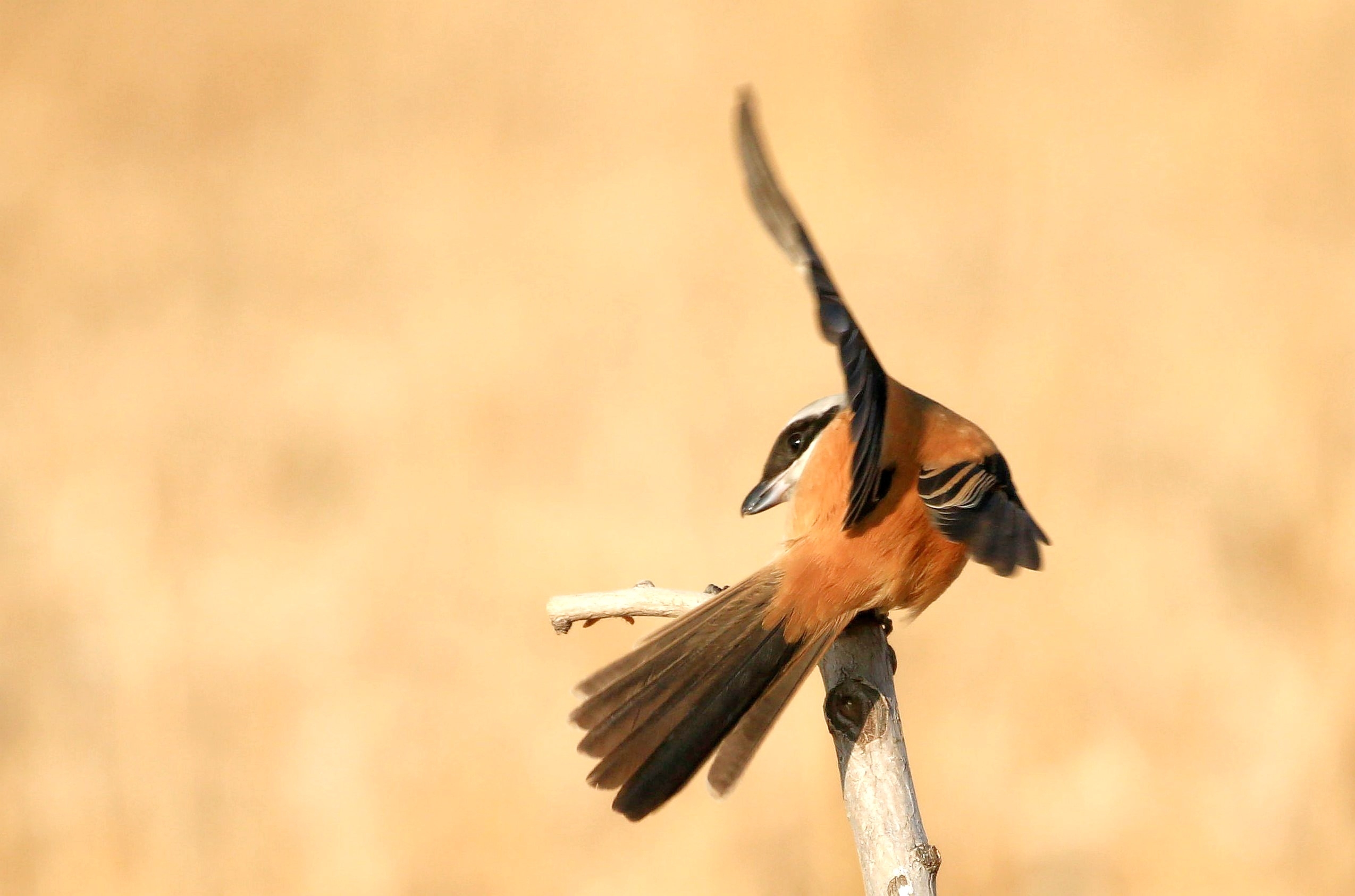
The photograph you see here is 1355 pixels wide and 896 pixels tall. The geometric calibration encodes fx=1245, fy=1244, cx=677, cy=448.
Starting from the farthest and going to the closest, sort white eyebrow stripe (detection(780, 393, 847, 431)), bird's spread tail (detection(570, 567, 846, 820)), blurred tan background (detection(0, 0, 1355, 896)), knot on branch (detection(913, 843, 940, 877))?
1. blurred tan background (detection(0, 0, 1355, 896))
2. white eyebrow stripe (detection(780, 393, 847, 431))
3. bird's spread tail (detection(570, 567, 846, 820))
4. knot on branch (detection(913, 843, 940, 877))

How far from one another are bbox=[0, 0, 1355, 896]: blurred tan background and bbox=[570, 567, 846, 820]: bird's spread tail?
2148mm

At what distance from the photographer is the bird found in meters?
1.92

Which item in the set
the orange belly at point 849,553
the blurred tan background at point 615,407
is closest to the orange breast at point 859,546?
the orange belly at point 849,553

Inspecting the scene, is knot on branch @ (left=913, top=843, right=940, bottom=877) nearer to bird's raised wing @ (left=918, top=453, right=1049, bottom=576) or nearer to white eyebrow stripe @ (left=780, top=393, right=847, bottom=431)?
bird's raised wing @ (left=918, top=453, right=1049, bottom=576)

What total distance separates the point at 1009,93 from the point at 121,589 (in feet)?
13.0


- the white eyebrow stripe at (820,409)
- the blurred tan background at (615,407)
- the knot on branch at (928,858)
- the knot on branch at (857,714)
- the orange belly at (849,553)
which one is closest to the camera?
the knot on branch at (928,858)

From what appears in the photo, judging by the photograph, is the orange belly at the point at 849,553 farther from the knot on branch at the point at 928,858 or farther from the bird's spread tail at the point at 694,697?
the knot on branch at the point at 928,858

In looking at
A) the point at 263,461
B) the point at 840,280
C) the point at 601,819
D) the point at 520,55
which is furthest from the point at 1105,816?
the point at 520,55

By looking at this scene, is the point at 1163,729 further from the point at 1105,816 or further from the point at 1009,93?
the point at 1009,93

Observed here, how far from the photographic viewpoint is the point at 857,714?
1850 mm

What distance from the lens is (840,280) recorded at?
5168 mm

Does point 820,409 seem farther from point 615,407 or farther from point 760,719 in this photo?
point 615,407

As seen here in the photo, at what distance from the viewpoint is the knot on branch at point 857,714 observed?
184 centimetres

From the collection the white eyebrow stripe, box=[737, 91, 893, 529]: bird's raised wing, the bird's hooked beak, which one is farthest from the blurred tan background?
box=[737, 91, 893, 529]: bird's raised wing
